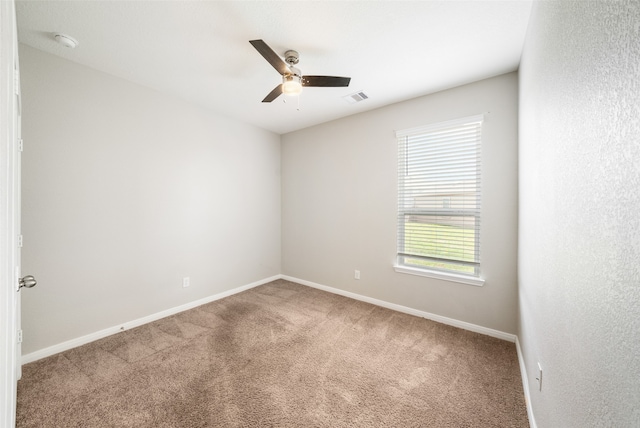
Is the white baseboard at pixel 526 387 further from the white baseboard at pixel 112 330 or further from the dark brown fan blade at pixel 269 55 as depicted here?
the white baseboard at pixel 112 330

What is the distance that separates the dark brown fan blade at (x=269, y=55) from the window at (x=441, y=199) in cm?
181

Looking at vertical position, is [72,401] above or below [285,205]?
below

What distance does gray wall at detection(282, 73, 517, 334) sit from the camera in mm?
2531

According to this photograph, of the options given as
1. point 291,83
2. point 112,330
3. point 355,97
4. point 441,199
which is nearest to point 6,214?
point 291,83

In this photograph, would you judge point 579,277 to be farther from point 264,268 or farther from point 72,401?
point 264,268

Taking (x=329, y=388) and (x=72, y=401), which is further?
(x=329, y=388)

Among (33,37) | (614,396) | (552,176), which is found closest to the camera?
(614,396)

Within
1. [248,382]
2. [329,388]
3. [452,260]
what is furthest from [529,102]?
[248,382]

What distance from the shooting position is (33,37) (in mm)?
2020

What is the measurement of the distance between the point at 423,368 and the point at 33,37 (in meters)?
4.29

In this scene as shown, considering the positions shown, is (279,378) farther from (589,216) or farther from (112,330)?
(589,216)

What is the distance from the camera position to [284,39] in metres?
2.04

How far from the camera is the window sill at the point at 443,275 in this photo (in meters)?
2.69

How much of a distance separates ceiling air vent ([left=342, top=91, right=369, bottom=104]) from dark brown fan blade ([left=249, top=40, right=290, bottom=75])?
3.97 ft
